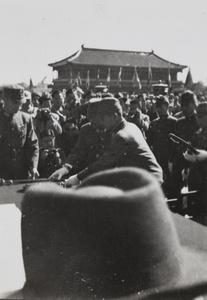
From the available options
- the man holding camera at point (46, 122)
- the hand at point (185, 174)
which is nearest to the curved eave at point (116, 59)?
the man holding camera at point (46, 122)

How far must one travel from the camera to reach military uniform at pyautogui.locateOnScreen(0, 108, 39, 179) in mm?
2432

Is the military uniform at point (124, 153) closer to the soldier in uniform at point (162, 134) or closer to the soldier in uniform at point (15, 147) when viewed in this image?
the soldier in uniform at point (15, 147)

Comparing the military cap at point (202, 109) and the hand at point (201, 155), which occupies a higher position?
the military cap at point (202, 109)

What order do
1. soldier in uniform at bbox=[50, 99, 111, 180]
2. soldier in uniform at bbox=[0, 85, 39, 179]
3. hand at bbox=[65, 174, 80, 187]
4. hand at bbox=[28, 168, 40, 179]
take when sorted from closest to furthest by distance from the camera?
hand at bbox=[65, 174, 80, 187], soldier in uniform at bbox=[50, 99, 111, 180], hand at bbox=[28, 168, 40, 179], soldier in uniform at bbox=[0, 85, 39, 179]

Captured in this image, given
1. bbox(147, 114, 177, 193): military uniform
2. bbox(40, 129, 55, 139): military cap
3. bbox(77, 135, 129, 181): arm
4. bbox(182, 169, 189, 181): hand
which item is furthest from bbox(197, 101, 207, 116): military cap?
bbox(40, 129, 55, 139): military cap

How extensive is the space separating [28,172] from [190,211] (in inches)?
40.4

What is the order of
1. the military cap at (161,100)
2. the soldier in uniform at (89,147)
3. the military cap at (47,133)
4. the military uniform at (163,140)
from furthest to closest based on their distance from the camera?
the military cap at (161,100)
the military uniform at (163,140)
the military cap at (47,133)
the soldier in uniform at (89,147)

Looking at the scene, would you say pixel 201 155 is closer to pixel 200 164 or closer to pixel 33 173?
pixel 200 164

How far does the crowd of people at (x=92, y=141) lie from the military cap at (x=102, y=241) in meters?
0.23

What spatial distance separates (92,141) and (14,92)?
55 centimetres

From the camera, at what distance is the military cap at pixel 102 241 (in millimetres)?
1594

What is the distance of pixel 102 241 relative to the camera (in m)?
1.60

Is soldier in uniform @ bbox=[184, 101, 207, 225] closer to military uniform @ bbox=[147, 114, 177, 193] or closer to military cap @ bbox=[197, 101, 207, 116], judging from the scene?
military cap @ bbox=[197, 101, 207, 116]

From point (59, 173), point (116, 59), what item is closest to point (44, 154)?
point (59, 173)
